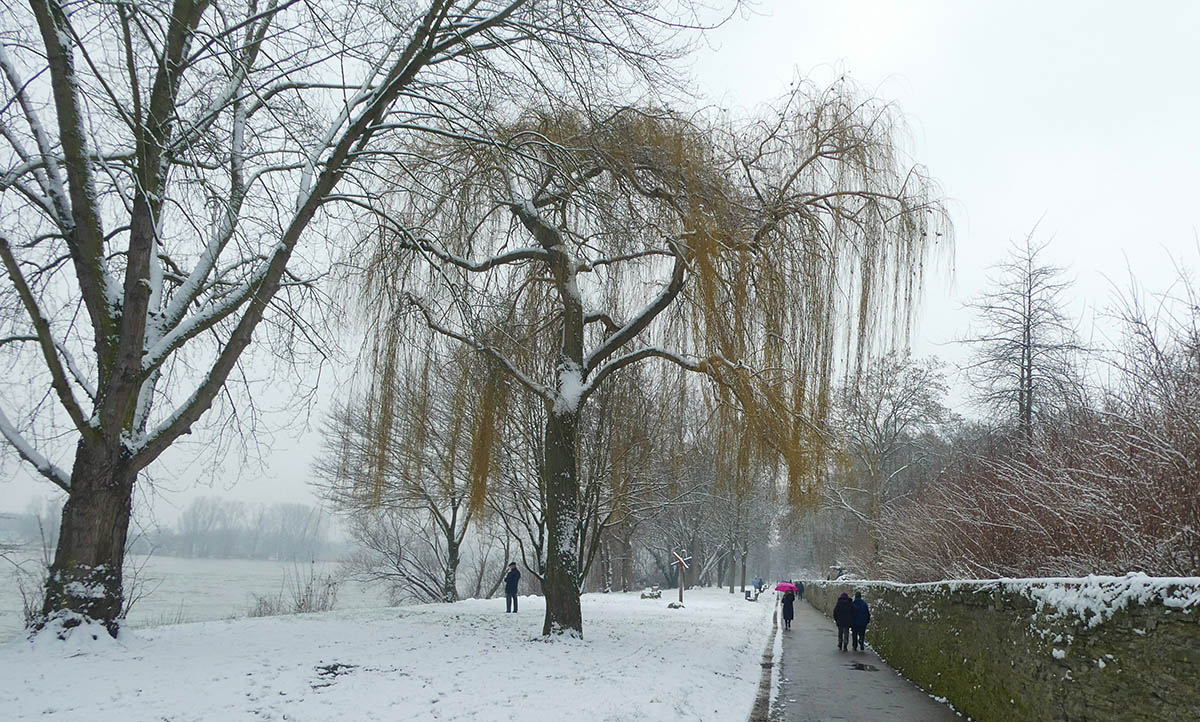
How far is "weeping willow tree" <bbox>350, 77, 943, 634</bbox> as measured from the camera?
998 centimetres

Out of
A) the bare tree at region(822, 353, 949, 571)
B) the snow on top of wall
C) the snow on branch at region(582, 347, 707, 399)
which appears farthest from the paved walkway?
the bare tree at region(822, 353, 949, 571)

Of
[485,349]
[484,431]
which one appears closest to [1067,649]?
[485,349]

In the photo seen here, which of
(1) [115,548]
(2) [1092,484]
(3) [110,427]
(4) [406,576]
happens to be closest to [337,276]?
(3) [110,427]

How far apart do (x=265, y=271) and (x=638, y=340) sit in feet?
20.3

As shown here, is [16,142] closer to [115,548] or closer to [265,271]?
[265,271]

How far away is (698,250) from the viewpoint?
9.78m

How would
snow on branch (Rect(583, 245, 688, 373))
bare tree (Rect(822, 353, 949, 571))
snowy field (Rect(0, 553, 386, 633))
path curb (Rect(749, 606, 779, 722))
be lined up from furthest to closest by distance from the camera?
bare tree (Rect(822, 353, 949, 571)) → snowy field (Rect(0, 553, 386, 633)) → snow on branch (Rect(583, 245, 688, 373)) → path curb (Rect(749, 606, 779, 722))

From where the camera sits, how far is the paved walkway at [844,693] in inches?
343

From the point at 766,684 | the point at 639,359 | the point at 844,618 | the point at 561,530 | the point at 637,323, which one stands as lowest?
the point at 766,684

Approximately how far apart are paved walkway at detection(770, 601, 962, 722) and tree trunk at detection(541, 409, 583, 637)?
3.35 meters

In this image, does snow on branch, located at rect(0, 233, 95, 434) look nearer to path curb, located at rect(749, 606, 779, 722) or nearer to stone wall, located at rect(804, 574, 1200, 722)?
path curb, located at rect(749, 606, 779, 722)

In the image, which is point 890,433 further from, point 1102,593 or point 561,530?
point 1102,593

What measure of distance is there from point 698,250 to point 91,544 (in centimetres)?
751

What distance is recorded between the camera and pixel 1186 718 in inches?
167
